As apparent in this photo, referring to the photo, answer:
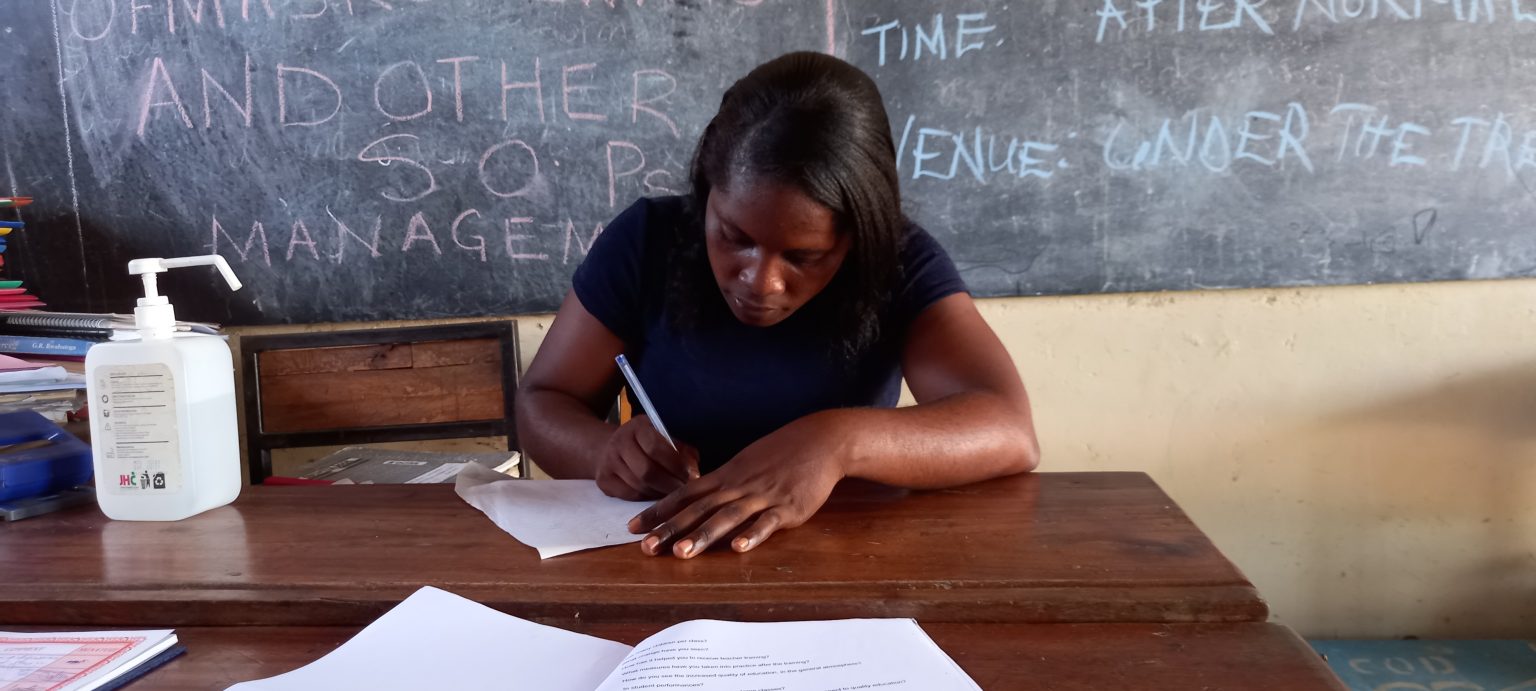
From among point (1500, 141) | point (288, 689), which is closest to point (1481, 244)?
point (1500, 141)

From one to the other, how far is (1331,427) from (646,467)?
69.0 inches

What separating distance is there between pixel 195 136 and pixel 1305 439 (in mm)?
2588

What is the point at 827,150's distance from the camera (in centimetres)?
90

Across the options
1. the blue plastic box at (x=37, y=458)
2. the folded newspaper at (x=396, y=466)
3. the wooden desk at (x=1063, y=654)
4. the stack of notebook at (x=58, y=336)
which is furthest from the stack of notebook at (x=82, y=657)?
the stack of notebook at (x=58, y=336)

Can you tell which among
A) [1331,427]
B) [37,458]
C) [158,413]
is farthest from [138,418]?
[1331,427]

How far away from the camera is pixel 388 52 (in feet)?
6.68

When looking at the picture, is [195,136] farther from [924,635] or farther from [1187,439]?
[1187,439]

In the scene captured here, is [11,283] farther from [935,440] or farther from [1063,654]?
[1063,654]

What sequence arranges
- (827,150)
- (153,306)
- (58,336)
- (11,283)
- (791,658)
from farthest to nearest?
(11,283) → (58,336) → (827,150) → (153,306) → (791,658)

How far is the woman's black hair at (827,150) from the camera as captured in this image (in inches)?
35.3

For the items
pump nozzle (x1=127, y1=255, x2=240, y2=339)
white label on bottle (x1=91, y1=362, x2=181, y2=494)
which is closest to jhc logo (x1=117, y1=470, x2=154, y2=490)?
white label on bottle (x1=91, y1=362, x2=181, y2=494)

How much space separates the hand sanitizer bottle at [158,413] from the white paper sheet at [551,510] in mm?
222

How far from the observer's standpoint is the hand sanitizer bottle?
0.77 meters

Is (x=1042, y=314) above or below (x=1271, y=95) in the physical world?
below
